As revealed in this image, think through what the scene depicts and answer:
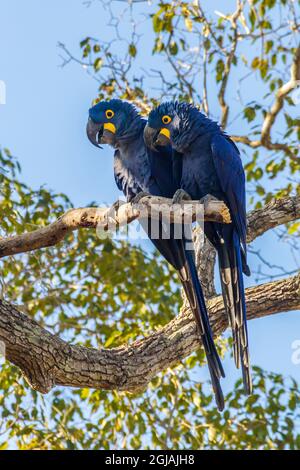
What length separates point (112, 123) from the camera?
4.35 m

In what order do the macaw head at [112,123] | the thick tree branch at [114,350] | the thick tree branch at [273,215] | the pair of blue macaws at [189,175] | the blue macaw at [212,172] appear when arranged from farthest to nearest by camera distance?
the macaw head at [112,123]
the thick tree branch at [273,215]
the blue macaw at [212,172]
the pair of blue macaws at [189,175]
the thick tree branch at [114,350]

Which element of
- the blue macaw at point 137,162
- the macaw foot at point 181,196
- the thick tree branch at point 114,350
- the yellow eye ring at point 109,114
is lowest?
the thick tree branch at point 114,350

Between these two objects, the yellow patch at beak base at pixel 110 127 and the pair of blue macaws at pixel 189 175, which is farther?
the yellow patch at beak base at pixel 110 127

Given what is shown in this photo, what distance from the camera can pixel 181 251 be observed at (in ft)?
13.4

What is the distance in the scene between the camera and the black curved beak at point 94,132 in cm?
439

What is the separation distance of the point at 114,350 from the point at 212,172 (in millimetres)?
1039

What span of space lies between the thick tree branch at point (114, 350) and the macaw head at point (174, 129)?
0.83 meters

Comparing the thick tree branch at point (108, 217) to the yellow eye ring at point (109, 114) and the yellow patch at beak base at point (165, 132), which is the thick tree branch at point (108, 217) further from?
the yellow eye ring at point (109, 114)

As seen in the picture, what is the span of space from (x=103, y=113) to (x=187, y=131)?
519 mm

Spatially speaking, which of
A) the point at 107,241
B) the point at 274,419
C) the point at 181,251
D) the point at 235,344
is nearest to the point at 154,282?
the point at 107,241

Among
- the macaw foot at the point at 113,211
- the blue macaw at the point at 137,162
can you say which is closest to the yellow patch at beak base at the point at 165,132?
the blue macaw at the point at 137,162

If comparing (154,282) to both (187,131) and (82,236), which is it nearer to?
(82,236)

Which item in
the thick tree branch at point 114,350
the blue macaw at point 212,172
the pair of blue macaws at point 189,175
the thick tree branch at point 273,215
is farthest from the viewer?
the thick tree branch at point 273,215

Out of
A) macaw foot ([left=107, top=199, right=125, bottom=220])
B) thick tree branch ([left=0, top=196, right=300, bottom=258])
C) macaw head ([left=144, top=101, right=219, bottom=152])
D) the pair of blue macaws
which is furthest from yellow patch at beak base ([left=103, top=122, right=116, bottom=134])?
thick tree branch ([left=0, top=196, right=300, bottom=258])
